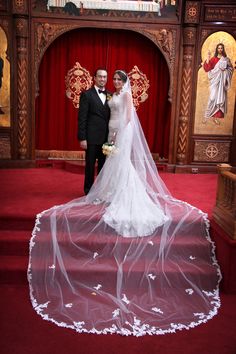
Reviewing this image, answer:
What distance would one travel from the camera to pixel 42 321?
311cm

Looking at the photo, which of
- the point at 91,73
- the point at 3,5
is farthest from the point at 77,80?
the point at 3,5

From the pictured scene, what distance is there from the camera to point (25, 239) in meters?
4.03

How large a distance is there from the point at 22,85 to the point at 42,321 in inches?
183

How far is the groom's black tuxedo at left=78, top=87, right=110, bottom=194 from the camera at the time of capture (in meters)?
4.57

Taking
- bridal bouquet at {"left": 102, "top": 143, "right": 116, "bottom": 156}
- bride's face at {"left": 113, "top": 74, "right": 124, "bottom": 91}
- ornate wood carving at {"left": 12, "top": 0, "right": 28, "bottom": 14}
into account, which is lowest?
bridal bouquet at {"left": 102, "top": 143, "right": 116, "bottom": 156}

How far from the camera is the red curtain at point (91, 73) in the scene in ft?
23.2

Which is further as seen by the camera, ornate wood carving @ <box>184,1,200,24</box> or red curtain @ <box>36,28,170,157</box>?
red curtain @ <box>36,28,170,157</box>

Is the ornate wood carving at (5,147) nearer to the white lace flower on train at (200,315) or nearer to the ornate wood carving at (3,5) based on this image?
the ornate wood carving at (3,5)

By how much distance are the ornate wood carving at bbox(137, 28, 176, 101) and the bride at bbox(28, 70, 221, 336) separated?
2.79 meters

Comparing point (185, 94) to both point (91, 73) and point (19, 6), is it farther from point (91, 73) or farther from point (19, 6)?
point (19, 6)

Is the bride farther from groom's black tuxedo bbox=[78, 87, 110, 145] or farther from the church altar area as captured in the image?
the church altar area

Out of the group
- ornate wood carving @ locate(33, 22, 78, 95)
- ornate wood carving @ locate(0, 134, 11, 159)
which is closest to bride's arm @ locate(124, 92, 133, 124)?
ornate wood carving @ locate(33, 22, 78, 95)

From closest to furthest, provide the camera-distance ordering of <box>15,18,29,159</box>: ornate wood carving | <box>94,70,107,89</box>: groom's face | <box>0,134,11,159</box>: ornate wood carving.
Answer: <box>94,70,107,89</box>: groom's face
<box>15,18,29,159</box>: ornate wood carving
<box>0,134,11,159</box>: ornate wood carving

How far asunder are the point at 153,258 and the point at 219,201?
0.98 m
